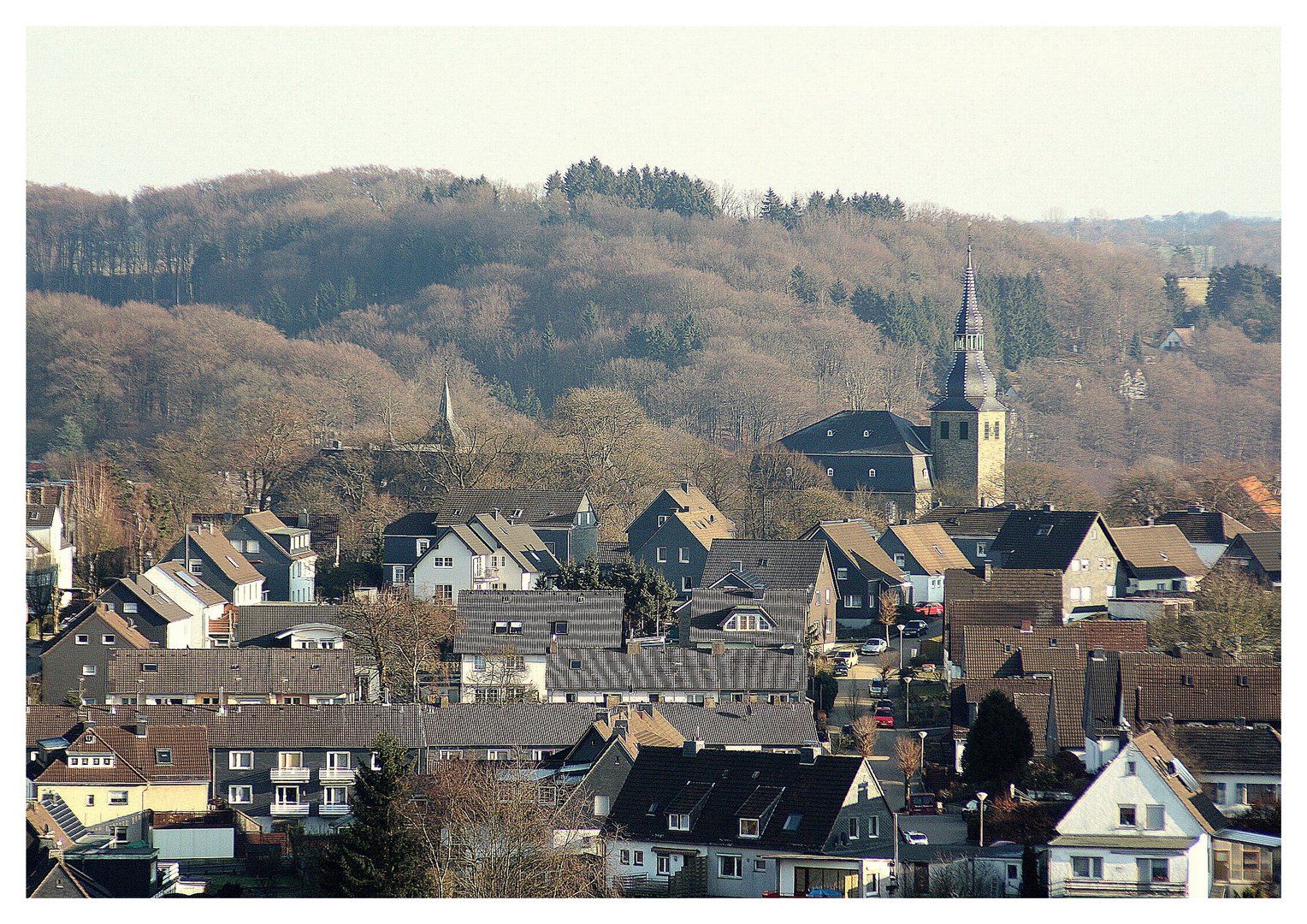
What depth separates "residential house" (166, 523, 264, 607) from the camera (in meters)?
43.5

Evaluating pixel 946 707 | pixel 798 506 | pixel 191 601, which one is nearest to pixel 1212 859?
pixel 946 707

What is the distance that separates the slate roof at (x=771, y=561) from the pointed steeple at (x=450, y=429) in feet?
50.8

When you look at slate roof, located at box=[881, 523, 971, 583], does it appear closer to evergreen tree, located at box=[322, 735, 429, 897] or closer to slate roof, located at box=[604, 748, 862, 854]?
slate roof, located at box=[604, 748, 862, 854]

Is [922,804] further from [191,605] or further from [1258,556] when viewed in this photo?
[191,605]

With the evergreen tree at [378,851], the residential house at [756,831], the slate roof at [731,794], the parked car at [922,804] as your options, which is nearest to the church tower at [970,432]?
the parked car at [922,804]

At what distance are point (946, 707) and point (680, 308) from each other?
Answer: 72291 millimetres

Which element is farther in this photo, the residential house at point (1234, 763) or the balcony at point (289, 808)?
the balcony at point (289, 808)

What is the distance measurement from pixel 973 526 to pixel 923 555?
17.0ft

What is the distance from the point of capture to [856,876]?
24.6 m

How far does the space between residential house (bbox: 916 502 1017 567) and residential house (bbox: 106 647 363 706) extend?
21880 millimetres

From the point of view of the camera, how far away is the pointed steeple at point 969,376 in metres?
70.4

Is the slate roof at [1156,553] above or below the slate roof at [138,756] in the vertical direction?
above

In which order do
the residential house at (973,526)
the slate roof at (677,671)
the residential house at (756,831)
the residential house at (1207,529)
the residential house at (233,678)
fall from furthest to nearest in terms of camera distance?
the residential house at (973,526), the residential house at (1207,529), the slate roof at (677,671), the residential house at (233,678), the residential house at (756,831)

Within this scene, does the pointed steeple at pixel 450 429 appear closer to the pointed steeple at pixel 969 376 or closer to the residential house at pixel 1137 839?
the pointed steeple at pixel 969 376
